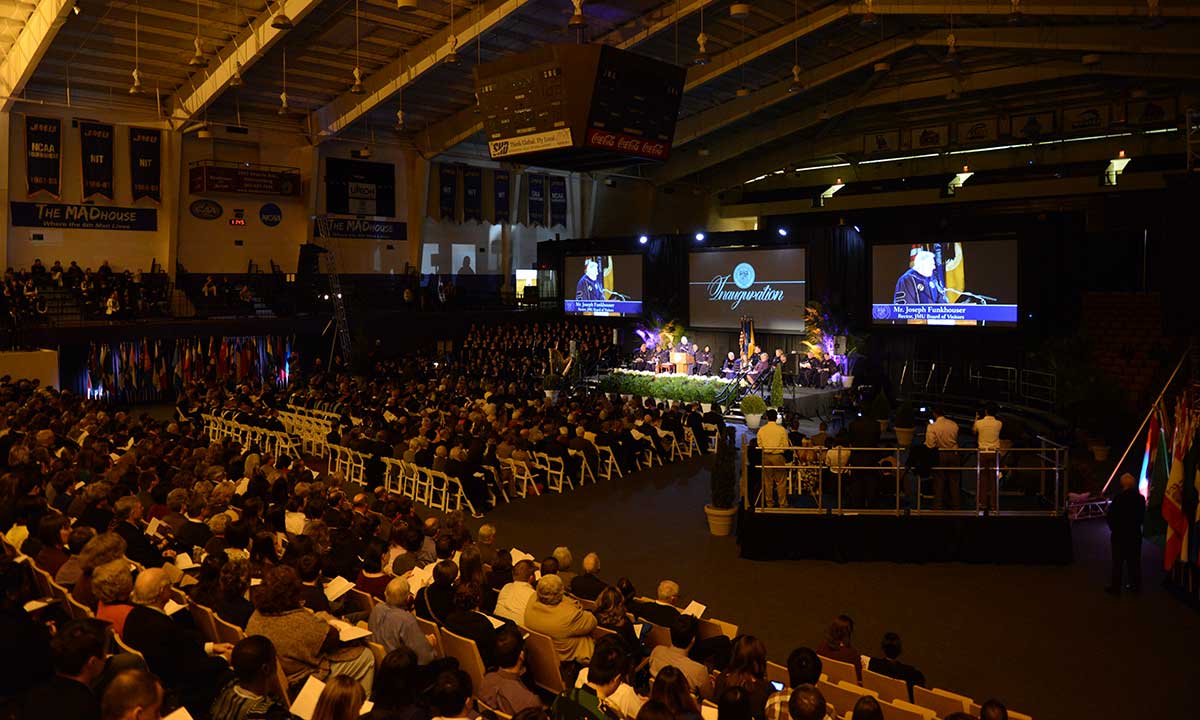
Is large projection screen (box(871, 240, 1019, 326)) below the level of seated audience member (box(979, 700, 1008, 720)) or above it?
above

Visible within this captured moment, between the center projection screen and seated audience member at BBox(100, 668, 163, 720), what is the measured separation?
20423mm

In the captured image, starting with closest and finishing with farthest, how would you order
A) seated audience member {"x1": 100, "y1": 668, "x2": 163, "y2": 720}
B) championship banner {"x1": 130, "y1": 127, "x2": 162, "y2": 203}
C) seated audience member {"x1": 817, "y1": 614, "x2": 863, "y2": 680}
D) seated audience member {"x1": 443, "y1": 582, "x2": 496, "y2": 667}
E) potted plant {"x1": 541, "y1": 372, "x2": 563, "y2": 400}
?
1. seated audience member {"x1": 100, "y1": 668, "x2": 163, "y2": 720}
2. seated audience member {"x1": 443, "y1": 582, "x2": 496, "y2": 667}
3. seated audience member {"x1": 817, "y1": 614, "x2": 863, "y2": 680}
4. potted plant {"x1": 541, "y1": 372, "x2": 563, "y2": 400}
5. championship banner {"x1": 130, "y1": 127, "x2": 162, "y2": 203}

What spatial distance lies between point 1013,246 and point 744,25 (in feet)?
25.6

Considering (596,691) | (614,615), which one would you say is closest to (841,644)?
(614,615)

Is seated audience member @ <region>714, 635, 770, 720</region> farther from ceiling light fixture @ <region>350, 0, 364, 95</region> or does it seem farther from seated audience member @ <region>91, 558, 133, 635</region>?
ceiling light fixture @ <region>350, 0, 364, 95</region>

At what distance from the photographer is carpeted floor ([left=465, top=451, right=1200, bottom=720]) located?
21.2 ft

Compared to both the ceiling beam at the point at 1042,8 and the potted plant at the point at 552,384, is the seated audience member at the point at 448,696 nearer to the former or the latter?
the ceiling beam at the point at 1042,8

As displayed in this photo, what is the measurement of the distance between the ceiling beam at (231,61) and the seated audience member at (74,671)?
15.0 m

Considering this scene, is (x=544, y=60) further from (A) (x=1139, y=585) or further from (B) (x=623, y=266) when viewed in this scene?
(B) (x=623, y=266)

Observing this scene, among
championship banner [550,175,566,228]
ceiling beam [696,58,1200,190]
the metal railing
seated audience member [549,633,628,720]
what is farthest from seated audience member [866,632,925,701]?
championship banner [550,175,566,228]

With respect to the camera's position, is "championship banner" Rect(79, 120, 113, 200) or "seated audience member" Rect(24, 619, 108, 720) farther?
"championship banner" Rect(79, 120, 113, 200)

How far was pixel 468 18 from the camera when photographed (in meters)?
19.1

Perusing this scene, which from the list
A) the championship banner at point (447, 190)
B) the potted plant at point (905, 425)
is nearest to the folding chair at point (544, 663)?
the potted plant at point (905, 425)

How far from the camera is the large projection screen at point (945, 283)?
61.1ft
